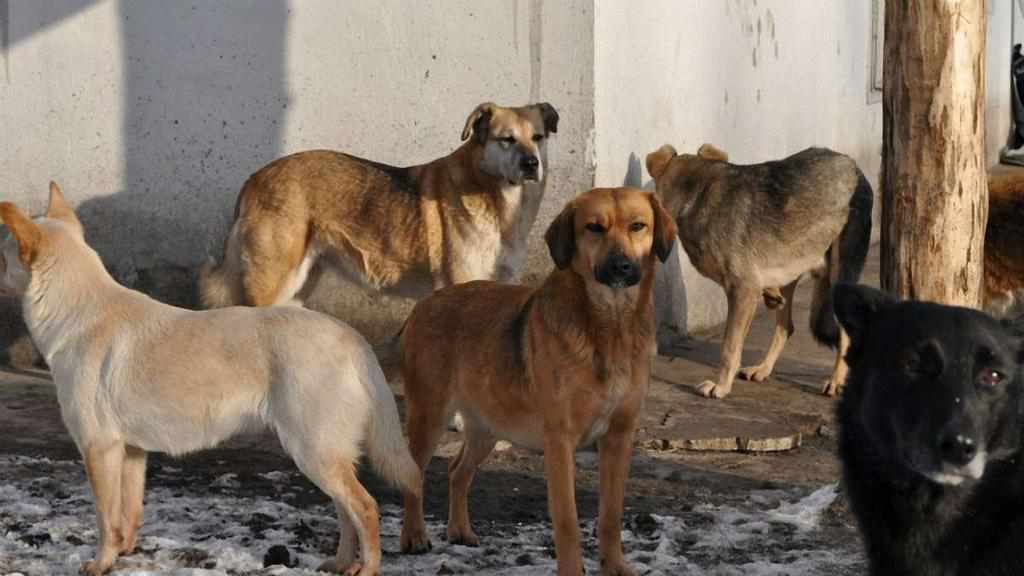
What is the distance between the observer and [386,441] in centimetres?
517

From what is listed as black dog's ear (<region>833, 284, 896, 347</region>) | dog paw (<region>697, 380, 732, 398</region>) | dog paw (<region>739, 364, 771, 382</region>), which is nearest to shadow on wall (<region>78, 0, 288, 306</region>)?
dog paw (<region>697, 380, 732, 398</region>)

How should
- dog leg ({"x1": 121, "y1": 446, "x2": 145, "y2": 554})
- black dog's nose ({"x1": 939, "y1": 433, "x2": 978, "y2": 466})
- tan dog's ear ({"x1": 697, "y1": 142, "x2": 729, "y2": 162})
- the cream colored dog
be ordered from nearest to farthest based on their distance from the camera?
black dog's nose ({"x1": 939, "y1": 433, "x2": 978, "y2": 466}) → the cream colored dog → dog leg ({"x1": 121, "y1": 446, "x2": 145, "y2": 554}) → tan dog's ear ({"x1": 697, "y1": 142, "x2": 729, "y2": 162})

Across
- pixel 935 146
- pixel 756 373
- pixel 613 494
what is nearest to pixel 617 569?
pixel 613 494

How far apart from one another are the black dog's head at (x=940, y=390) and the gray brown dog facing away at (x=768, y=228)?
4.05 m

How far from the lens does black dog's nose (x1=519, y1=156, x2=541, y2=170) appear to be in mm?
7969

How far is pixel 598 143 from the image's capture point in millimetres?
8570

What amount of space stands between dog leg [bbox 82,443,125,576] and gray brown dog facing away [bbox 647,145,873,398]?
3857 millimetres

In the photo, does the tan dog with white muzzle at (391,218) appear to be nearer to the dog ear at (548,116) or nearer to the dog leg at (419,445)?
the dog ear at (548,116)

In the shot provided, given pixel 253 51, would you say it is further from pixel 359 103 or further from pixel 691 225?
pixel 691 225

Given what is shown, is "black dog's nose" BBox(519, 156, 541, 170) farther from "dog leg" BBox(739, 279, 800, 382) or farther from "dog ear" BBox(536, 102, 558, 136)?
"dog leg" BBox(739, 279, 800, 382)

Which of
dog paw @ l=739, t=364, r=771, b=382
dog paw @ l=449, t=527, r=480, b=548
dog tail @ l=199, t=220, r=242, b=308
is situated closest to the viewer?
dog paw @ l=449, t=527, r=480, b=548

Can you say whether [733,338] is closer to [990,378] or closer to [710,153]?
[710,153]

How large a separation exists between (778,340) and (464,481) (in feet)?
11.7

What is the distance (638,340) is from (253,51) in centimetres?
438
